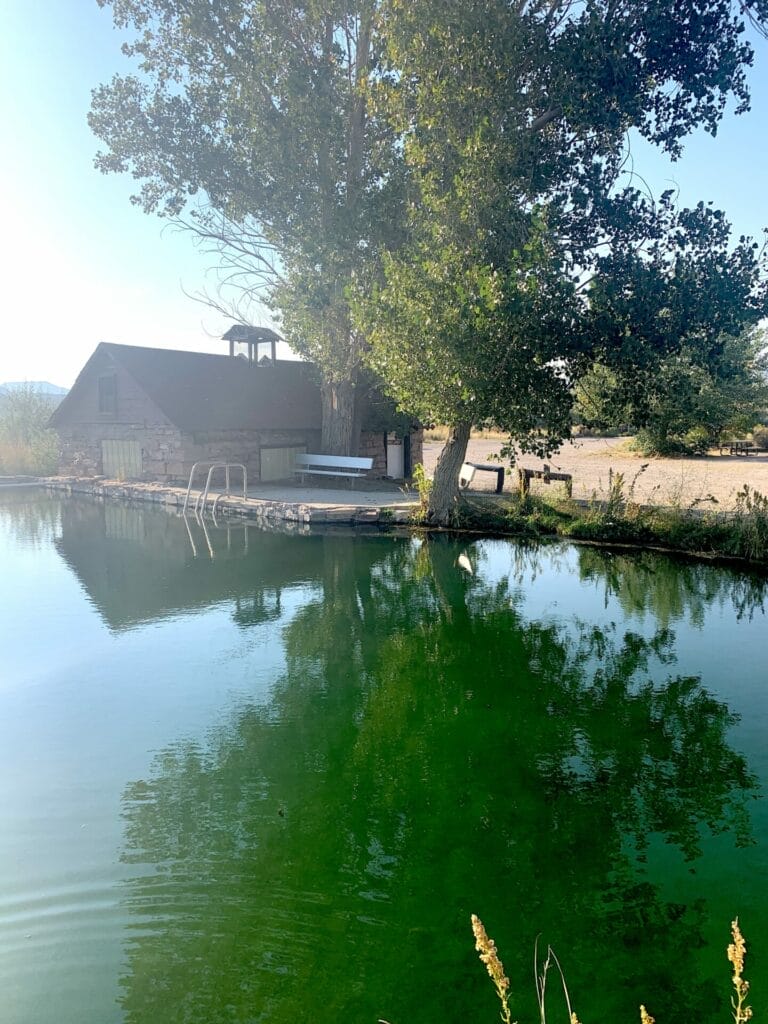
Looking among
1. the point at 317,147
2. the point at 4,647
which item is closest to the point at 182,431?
the point at 317,147

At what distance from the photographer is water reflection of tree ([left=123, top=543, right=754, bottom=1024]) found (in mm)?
3379

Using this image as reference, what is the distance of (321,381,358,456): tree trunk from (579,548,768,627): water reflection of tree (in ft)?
33.8

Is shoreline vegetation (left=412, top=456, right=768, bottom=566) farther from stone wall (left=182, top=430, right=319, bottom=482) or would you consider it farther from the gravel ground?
stone wall (left=182, top=430, right=319, bottom=482)

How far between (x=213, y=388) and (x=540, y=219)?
13850mm

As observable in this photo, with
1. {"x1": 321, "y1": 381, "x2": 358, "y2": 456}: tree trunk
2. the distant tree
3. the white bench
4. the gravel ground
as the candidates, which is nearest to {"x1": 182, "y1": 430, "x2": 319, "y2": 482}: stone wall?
the white bench

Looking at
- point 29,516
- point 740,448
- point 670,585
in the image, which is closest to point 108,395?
point 29,516

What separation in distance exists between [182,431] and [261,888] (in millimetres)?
18260

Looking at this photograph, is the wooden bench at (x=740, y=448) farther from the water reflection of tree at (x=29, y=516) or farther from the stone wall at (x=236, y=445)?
the water reflection of tree at (x=29, y=516)

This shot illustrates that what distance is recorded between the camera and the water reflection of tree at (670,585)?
9752 mm

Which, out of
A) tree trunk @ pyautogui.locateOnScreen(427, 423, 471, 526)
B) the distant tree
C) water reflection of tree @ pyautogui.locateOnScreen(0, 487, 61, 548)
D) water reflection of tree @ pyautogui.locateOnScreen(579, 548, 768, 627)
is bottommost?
water reflection of tree @ pyautogui.locateOnScreen(579, 548, 768, 627)

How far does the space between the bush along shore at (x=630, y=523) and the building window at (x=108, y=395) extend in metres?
12.4

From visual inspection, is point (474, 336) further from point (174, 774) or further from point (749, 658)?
point (174, 774)

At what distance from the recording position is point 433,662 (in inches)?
305

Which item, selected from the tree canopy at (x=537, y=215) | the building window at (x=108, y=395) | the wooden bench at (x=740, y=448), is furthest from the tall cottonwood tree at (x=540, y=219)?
the wooden bench at (x=740, y=448)
